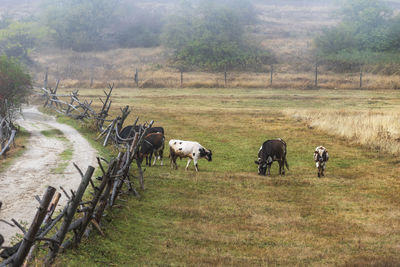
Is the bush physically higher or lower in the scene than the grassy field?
higher

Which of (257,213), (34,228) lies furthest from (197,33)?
(34,228)

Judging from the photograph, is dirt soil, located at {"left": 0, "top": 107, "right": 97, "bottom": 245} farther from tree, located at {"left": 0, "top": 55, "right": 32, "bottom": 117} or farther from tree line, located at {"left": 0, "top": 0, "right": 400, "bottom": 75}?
tree line, located at {"left": 0, "top": 0, "right": 400, "bottom": 75}

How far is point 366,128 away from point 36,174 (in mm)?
18240

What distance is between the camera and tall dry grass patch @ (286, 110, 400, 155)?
80.7ft

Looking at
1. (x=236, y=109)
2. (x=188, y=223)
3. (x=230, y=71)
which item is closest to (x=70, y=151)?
(x=188, y=223)

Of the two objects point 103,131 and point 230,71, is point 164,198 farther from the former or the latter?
point 230,71

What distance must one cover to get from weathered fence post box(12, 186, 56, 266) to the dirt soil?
10.5 feet

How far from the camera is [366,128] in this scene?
27484 mm

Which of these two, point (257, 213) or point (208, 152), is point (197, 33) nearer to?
point (208, 152)

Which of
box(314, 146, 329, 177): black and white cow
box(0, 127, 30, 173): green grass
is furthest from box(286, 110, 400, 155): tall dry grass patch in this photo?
box(0, 127, 30, 173): green grass

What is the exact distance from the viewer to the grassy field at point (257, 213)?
11.2 m

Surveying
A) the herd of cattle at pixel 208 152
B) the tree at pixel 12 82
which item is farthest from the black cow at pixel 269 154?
the tree at pixel 12 82

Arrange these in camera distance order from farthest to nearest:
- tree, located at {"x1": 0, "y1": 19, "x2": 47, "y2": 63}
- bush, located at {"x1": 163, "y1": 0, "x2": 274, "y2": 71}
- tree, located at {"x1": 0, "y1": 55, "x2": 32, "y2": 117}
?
tree, located at {"x1": 0, "y1": 19, "x2": 47, "y2": 63} < bush, located at {"x1": 163, "y1": 0, "x2": 274, "y2": 71} < tree, located at {"x1": 0, "y1": 55, "x2": 32, "y2": 117}

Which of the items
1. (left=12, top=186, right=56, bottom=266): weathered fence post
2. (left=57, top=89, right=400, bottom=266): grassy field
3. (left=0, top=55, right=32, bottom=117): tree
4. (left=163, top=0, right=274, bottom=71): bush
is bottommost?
(left=57, top=89, right=400, bottom=266): grassy field
